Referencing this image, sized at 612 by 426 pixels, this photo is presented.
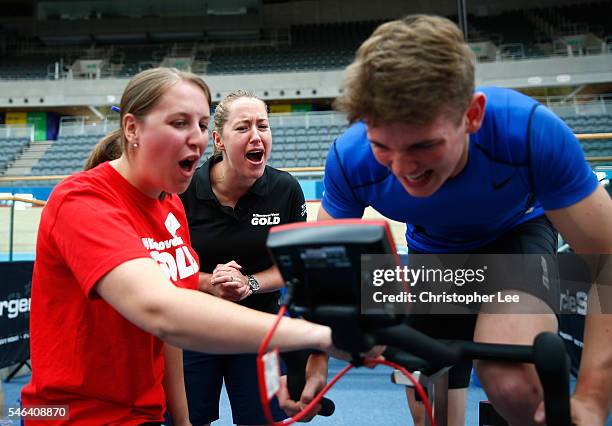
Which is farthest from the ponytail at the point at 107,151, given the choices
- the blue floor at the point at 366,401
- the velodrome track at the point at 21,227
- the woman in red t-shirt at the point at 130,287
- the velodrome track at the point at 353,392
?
the velodrome track at the point at 21,227

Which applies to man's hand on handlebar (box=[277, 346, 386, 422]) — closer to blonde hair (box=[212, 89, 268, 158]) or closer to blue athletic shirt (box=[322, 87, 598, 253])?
blue athletic shirt (box=[322, 87, 598, 253])

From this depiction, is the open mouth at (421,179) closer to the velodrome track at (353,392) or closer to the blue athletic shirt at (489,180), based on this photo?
the blue athletic shirt at (489,180)

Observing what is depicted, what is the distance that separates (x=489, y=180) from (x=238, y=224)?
112 cm

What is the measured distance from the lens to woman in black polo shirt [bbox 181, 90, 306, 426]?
202 centimetres

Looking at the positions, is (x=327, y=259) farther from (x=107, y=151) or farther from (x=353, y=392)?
(x=353, y=392)

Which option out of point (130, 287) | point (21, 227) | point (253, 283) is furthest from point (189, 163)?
point (21, 227)

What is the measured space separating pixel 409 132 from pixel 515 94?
45 cm

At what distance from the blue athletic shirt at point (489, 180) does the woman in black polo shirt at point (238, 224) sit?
70 centimetres

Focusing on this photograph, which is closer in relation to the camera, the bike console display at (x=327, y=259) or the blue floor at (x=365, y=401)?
the bike console display at (x=327, y=259)

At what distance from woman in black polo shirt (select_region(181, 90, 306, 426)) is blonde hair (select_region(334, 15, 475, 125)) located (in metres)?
1.09

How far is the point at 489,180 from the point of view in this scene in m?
1.26

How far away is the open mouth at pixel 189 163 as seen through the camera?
1.30m

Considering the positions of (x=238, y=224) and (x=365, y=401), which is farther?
(x=365, y=401)

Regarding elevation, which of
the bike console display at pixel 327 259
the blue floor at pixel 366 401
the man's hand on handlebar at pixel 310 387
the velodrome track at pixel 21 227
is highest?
the bike console display at pixel 327 259
